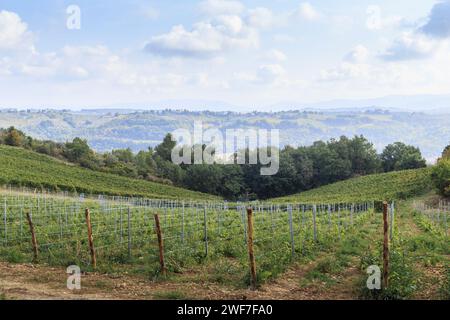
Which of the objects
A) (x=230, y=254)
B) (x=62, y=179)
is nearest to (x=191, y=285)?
(x=230, y=254)

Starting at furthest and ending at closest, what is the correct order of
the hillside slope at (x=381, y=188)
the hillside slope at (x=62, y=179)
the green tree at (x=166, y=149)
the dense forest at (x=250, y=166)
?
the green tree at (x=166, y=149)
the dense forest at (x=250, y=166)
the hillside slope at (x=62, y=179)
the hillside slope at (x=381, y=188)

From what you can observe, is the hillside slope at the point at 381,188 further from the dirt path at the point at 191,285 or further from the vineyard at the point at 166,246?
the dirt path at the point at 191,285

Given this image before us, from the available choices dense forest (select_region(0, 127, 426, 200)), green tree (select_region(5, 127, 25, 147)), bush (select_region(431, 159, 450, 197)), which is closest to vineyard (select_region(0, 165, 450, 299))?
bush (select_region(431, 159, 450, 197))

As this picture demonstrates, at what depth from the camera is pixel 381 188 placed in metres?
62.2

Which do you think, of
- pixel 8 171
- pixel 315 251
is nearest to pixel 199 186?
pixel 8 171

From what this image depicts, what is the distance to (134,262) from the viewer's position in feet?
43.5

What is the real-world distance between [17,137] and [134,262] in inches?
3429

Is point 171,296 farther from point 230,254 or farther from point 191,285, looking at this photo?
point 230,254

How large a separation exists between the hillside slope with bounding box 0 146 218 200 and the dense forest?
1101 centimetres

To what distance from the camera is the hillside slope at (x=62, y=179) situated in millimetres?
56406

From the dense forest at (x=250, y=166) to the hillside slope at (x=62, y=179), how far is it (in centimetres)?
1101

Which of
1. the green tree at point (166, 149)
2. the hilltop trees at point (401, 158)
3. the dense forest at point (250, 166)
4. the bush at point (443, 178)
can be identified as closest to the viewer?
the bush at point (443, 178)

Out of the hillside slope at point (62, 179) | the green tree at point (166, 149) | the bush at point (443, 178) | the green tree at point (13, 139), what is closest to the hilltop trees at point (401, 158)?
the hillside slope at point (62, 179)
